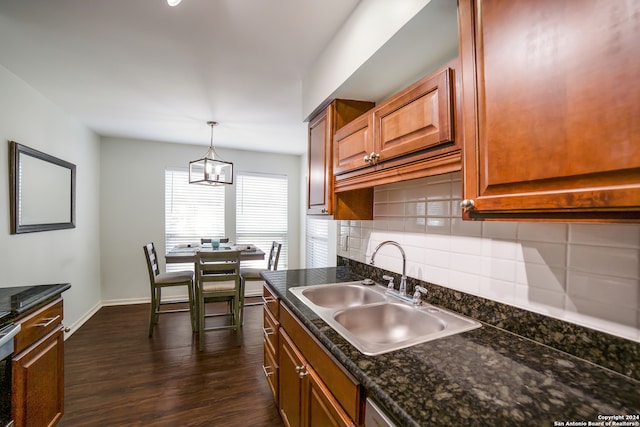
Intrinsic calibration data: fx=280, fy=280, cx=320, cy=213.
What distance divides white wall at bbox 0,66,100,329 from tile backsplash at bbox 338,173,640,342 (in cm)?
293

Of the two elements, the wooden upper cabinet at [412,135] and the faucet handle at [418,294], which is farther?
the faucet handle at [418,294]

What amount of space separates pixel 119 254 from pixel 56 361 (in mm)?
2785

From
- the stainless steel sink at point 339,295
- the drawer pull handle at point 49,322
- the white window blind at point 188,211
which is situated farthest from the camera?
the white window blind at point 188,211

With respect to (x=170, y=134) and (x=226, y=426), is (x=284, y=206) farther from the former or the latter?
(x=226, y=426)

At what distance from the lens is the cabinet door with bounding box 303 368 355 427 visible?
0.98m

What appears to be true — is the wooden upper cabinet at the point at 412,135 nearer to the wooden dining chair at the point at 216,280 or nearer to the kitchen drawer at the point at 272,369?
the kitchen drawer at the point at 272,369

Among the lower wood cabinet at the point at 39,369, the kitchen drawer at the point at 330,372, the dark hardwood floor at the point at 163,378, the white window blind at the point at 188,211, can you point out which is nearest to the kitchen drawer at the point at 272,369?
the dark hardwood floor at the point at 163,378

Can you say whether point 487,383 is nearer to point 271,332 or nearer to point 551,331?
point 551,331

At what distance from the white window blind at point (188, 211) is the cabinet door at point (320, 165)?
8.85ft

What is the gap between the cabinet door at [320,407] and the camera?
98 centimetres

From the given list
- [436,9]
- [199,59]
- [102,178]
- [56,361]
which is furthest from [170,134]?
[436,9]

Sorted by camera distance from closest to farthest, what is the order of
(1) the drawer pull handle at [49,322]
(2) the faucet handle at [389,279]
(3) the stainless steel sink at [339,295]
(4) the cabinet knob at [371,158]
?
(4) the cabinet knob at [371,158], (1) the drawer pull handle at [49,322], (2) the faucet handle at [389,279], (3) the stainless steel sink at [339,295]

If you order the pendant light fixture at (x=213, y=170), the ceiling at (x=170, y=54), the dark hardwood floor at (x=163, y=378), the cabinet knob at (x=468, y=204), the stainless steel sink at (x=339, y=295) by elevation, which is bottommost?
the dark hardwood floor at (x=163, y=378)

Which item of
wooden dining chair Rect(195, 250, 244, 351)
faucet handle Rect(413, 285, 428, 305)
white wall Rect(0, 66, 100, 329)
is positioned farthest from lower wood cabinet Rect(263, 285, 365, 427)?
white wall Rect(0, 66, 100, 329)
